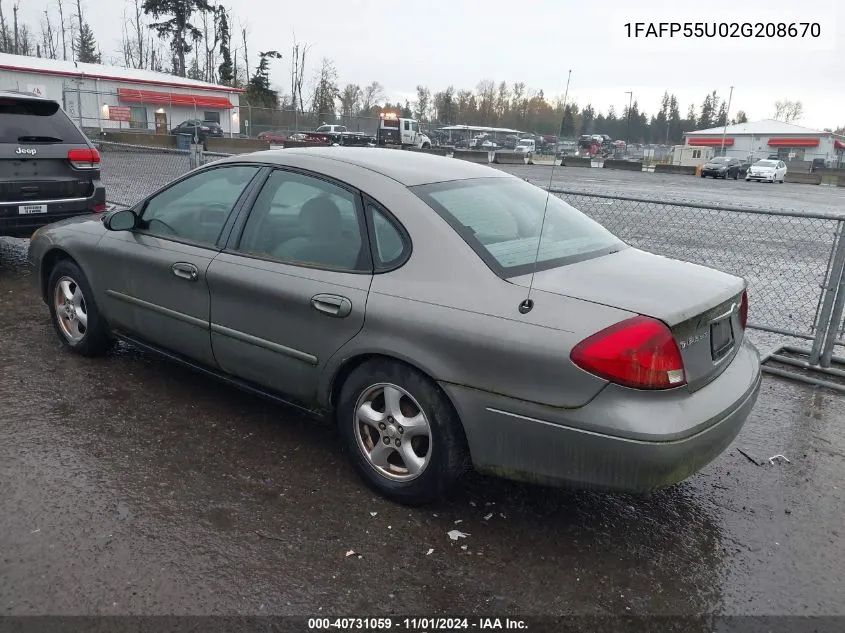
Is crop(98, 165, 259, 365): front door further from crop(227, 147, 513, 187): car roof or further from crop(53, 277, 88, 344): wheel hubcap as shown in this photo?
crop(53, 277, 88, 344): wheel hubcap

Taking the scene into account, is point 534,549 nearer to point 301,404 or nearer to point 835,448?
point 301,404

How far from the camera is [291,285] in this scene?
3.35 metres

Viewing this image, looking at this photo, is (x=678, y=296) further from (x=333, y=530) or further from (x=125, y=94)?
(x=125, y=94)

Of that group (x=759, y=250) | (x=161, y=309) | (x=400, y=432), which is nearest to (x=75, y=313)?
(x=161, y=309)

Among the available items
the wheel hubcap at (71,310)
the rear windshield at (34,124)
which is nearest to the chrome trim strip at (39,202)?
the rear windshield at (34,124)

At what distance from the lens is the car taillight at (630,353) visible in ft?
8.29

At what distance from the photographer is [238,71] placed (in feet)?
238

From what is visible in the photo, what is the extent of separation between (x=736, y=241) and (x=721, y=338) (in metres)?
9.34

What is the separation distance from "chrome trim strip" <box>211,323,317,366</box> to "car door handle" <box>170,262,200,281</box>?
30 cm

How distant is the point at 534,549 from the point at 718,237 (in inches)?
406

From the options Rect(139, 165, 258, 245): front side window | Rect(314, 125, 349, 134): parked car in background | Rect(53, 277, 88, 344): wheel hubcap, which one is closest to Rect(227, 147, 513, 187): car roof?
Rect(139, 165, 258, 245): front side window

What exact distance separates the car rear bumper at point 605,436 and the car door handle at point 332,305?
62 cm

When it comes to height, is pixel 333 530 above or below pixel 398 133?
below

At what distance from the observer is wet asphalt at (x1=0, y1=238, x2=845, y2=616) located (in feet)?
8.45
